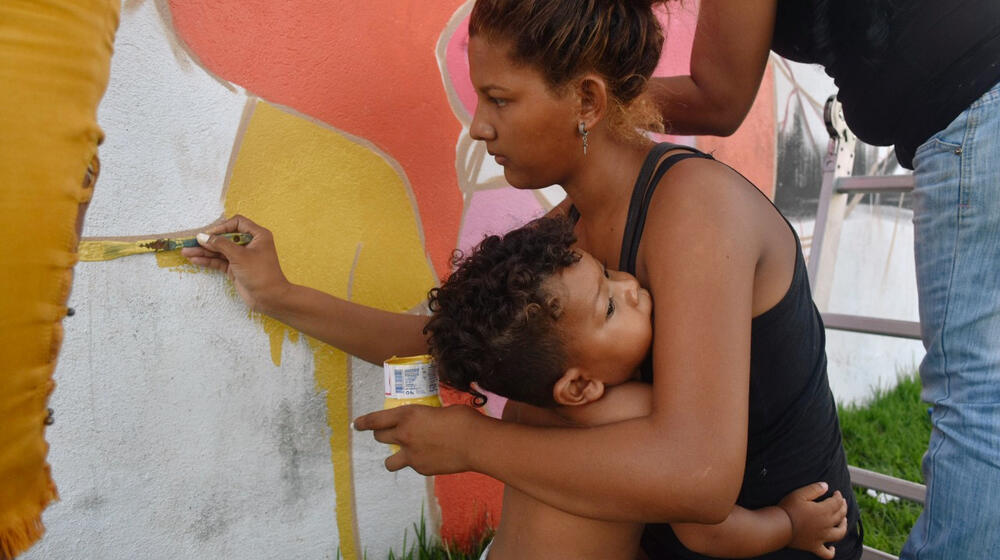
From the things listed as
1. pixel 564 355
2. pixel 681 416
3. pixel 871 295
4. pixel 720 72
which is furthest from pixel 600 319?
pixel 871 295

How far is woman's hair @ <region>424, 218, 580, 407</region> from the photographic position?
4.52 ft

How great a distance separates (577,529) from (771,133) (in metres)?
2.68

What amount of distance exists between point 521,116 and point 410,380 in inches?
21.8

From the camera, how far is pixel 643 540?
171cm

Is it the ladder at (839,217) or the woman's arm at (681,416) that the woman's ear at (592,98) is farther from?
the ladder at (839,217)

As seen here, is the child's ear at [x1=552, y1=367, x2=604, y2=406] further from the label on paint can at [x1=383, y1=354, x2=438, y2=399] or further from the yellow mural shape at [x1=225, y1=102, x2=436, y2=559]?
the yellow mural shape at [x1=225, y1=102, x2=436, y2=559]

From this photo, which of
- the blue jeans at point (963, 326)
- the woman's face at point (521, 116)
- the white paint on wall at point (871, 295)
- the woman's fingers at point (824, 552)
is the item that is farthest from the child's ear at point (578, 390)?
the white paint on wall at point (871, 295)

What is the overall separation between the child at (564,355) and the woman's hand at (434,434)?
8 centimetres

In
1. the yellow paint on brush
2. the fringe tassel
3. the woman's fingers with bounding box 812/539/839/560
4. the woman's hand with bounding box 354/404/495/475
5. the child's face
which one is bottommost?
the woman's fingers with bounding box 812/539/839/560

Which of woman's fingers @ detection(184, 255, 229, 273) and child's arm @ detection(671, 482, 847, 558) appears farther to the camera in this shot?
woman's fingers @ detection(184, 255, 229, 273)

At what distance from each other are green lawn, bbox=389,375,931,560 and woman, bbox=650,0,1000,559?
126cm

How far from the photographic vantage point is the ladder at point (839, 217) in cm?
252

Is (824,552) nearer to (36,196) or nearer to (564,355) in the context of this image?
(564,355)

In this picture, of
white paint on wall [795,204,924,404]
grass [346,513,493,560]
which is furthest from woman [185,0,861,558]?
white paint on wall [795,204,924,404]
